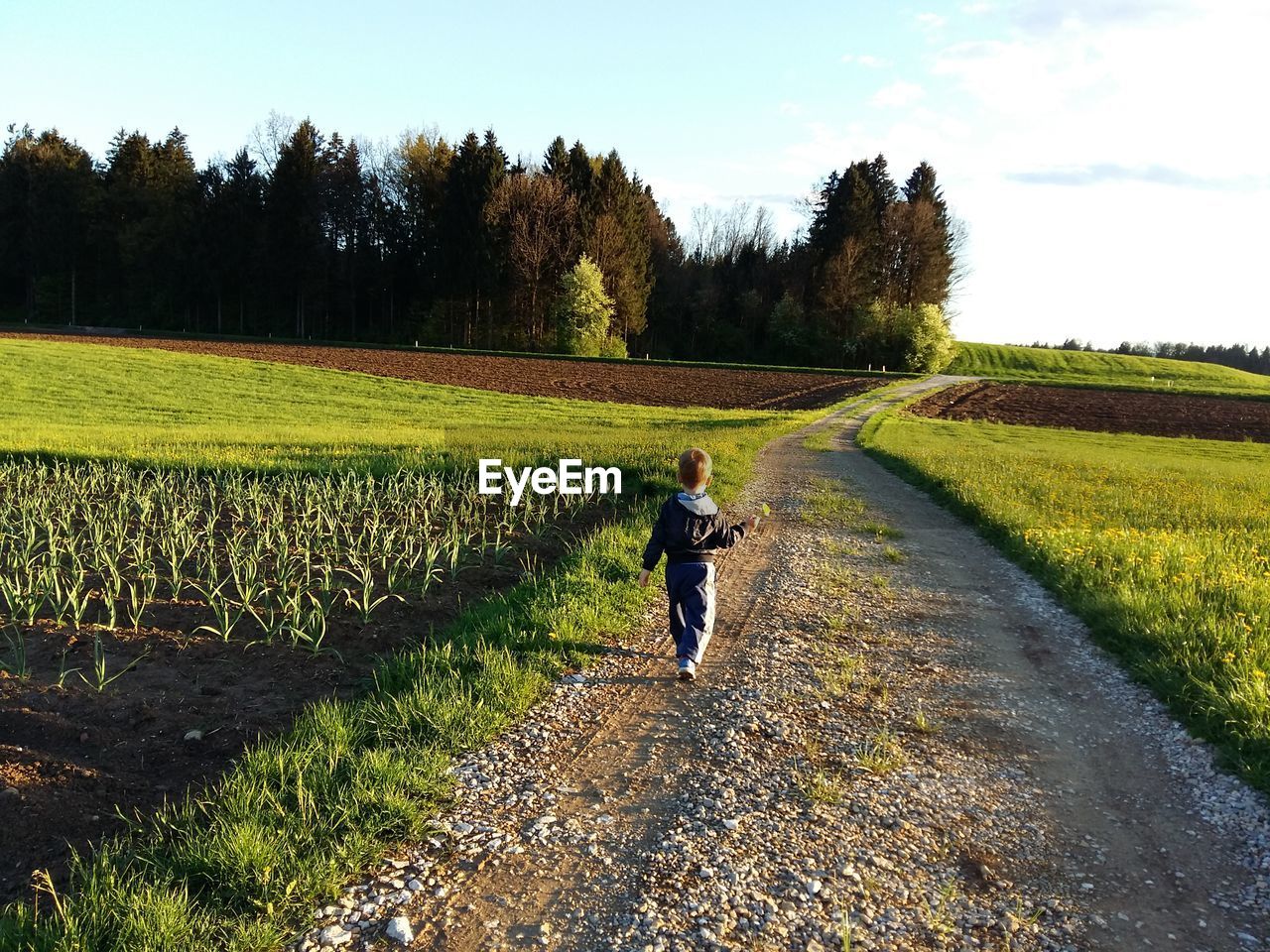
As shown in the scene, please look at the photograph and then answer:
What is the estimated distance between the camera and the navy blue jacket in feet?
18.1

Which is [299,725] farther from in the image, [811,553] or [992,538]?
[992,538]

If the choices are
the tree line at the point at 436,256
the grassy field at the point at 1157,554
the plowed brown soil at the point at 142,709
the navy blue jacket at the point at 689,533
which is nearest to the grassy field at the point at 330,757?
the plowed brown soil at the point at 142,709

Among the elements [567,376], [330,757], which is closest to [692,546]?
[330,757]

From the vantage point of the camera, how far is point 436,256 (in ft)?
210

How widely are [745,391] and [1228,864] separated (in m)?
36.0

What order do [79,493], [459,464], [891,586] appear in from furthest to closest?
[459,464], [79,493], [891,586]

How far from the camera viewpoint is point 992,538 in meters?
9.79

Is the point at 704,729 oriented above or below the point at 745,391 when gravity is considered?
below

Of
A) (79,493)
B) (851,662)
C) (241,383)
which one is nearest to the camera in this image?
(851,662)

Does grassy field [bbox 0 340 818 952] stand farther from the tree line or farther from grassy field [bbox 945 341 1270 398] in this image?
grassy field [bbox 945 341 1270 398]

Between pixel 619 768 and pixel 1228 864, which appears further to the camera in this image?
pixel 619 768

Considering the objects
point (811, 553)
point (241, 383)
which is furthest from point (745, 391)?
point (811, 553)

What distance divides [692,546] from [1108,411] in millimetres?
39016

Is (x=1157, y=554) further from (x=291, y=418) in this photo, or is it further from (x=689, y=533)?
(x=291, y=418)
